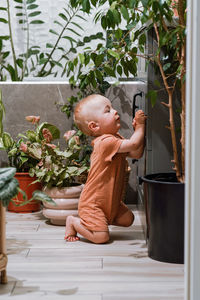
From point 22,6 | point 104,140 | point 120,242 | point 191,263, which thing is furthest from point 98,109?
point 22,6

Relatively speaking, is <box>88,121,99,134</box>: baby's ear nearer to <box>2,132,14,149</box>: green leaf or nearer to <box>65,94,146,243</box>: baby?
<box>65,94,146,243</box>: baby

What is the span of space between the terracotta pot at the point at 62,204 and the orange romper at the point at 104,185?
0.26m

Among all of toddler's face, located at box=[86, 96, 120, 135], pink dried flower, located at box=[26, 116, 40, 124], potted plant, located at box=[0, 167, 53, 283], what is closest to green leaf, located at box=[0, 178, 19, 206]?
potted plant, located at box=[0, 167, 53, 283]

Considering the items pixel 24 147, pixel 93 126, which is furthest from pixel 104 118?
pixel 24 147

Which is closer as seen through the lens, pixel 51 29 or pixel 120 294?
pixel 120 294

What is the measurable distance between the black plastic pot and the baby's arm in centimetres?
26

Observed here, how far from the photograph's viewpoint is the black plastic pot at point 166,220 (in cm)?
208

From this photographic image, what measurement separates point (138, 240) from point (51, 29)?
1.77 meters

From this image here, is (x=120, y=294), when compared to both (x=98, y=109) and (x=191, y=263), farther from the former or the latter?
(x=98, y=109)

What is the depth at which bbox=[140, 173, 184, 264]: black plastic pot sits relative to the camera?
208 cm

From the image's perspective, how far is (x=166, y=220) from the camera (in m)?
2.12

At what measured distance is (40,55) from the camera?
3.57m

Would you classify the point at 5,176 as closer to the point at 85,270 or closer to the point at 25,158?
the point at 85,270

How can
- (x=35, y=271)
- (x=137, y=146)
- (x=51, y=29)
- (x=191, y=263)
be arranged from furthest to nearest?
(x=51, y=29)
(x=137, y=146)
(x=35, y=271)
(x=191, y=263)
